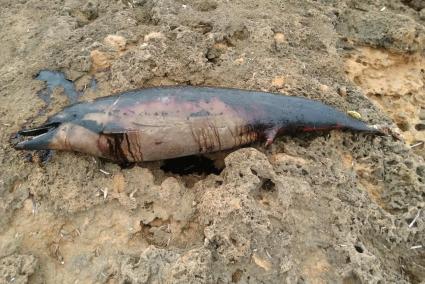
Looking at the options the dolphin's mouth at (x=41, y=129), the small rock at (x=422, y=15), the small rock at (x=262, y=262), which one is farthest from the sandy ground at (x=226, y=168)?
the small rock at (x=422, y=15)

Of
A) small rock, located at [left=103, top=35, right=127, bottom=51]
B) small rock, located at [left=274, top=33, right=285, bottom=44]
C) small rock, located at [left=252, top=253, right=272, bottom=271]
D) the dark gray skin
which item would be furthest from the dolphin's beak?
small rock, located at [left=274, top=33, right=285, bottom=44]

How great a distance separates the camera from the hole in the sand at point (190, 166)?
155 inches

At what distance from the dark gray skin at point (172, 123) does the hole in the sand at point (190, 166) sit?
0.72 feet

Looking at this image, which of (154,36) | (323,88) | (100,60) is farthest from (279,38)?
(100,60)

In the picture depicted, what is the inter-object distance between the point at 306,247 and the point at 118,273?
1.42 metres

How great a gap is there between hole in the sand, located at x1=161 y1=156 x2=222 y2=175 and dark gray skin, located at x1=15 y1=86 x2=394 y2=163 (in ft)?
0.72

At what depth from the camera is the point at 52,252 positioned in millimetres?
3289

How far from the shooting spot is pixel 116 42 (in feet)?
15.3

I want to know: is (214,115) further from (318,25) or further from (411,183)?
(318,25)

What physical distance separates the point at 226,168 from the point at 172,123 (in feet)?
2.03

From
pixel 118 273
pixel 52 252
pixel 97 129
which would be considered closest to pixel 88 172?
pixel 97 129

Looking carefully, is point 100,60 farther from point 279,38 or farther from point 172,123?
point 279,38

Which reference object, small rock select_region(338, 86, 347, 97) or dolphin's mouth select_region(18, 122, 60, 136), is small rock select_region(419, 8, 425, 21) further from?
dolphin's mouth select_region(18, 122, 60, 136)

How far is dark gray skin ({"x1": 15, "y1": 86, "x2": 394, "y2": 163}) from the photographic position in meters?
3.67
